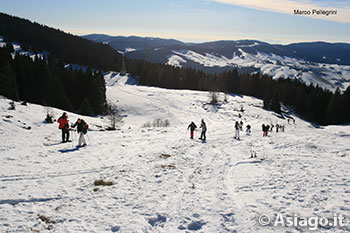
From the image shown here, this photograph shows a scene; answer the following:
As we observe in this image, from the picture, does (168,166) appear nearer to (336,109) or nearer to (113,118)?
(113,118)

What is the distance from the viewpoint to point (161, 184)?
9.52 meters

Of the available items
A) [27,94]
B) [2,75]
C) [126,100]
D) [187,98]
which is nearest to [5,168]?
[2,75]

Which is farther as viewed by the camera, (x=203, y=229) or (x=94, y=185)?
(x=94, y=185)

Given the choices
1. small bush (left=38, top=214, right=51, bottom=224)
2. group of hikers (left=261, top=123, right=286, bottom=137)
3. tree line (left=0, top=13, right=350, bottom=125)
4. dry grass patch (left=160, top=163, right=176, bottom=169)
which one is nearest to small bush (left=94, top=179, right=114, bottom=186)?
small bush (left=38, top=214, right=51, bottom=224)

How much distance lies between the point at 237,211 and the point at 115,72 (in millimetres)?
103910

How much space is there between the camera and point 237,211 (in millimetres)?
7289

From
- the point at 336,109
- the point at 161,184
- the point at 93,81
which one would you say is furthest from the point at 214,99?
the point at 161,184

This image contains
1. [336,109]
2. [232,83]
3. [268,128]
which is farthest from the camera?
[232,83]

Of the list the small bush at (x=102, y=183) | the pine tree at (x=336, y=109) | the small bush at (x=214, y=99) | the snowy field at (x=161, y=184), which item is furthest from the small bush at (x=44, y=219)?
the pine tree at (x=336, y=109)

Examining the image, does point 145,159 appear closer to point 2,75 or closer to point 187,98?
point 2,75

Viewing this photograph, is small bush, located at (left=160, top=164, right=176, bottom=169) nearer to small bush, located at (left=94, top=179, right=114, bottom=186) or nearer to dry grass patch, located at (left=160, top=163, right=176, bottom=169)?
dry grass patch, located at (left=160, top=163, right=176, bottom=169)

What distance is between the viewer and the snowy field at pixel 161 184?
653cm

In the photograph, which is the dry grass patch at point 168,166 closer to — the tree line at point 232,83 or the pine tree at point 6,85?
the pine tree at point 6,85

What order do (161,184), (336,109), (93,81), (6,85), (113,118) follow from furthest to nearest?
(336,109)
(93,81)
(113,118)
(6,85)
(161,184)
